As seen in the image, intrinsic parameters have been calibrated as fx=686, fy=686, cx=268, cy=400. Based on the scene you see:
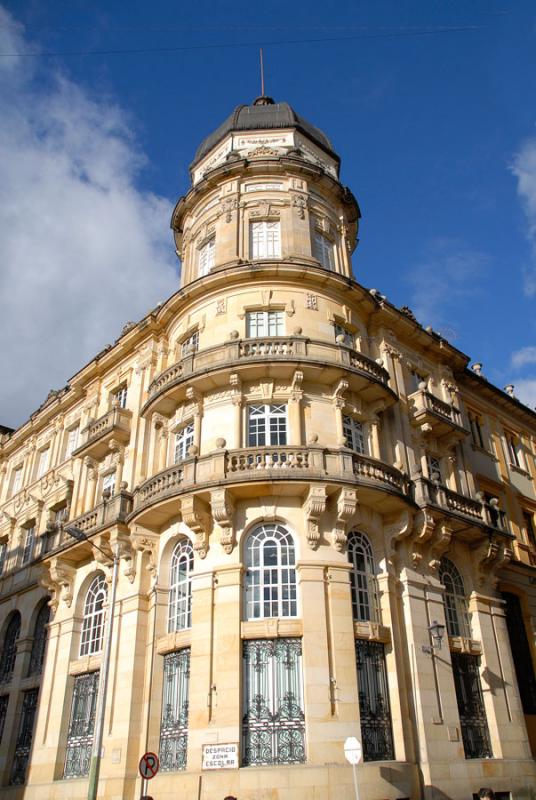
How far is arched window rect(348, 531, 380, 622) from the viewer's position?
2212cm

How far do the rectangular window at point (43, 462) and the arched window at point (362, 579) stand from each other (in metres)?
21.1

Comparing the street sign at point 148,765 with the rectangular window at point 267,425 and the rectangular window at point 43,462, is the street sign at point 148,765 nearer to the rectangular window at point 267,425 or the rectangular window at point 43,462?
the rectangular window at point 267,425

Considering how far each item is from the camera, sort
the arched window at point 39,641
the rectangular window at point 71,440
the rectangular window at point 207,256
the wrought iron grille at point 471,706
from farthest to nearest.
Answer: the rectangular window at point 71,440, the rectangular window at point 207,256, the arched window at point 39,641, the wrought iron grille at point 471,706

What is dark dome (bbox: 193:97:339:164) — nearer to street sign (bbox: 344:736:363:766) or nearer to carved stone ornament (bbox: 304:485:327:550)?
carved stone ornament (bbox: 304:485:327:550)

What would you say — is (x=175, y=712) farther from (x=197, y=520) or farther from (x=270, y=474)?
(x=270, y=474)

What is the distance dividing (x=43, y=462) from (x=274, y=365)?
20.2m

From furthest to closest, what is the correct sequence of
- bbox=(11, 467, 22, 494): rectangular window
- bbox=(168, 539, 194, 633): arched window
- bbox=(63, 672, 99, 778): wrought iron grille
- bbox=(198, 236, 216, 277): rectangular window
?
bbox=(11, 467, 22, 494): rectangular window < bbox=(198, 236, 216, 277): rectangular window < bbox=(63, 672, 99, 778): wrought iron grille < bbox=(168, 539, 194, 633): arched window

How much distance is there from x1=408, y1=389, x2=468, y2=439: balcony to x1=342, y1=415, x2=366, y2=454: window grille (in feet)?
11.7

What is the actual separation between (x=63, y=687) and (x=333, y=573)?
1196 centimetres

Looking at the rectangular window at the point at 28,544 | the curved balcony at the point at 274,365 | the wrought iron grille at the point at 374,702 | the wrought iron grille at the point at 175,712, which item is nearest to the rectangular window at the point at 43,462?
the rectangular window at the point at 28,544

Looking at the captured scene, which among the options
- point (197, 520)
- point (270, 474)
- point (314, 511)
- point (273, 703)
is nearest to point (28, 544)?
point (197, 520)

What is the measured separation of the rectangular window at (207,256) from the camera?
30094 mm

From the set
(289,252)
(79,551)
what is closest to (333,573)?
(79,551)

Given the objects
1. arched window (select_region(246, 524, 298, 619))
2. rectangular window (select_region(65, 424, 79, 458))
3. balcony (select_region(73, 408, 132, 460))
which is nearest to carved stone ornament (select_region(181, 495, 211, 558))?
arched window (select_region(246, 524, 298, 619))
